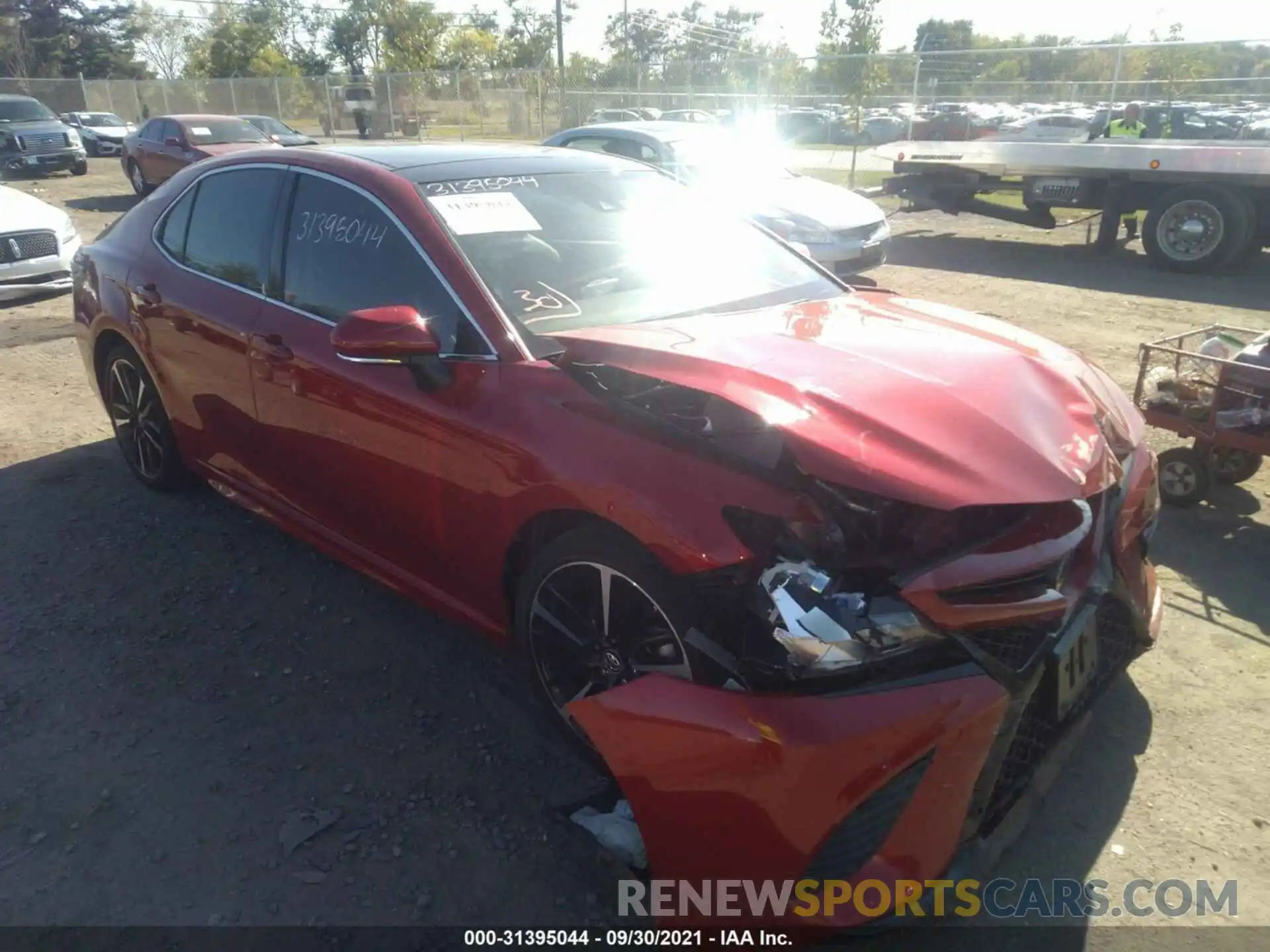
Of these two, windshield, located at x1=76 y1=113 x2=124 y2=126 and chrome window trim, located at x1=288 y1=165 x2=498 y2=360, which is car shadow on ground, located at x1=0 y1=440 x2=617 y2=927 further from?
windshield, located at x1=76 y1=113 x2=124 y2=126

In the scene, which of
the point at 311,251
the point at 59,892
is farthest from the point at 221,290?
the point at 59,892

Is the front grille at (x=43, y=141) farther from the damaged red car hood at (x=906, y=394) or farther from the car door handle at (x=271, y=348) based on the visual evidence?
the damaged red car hood at (x=906, y=394)

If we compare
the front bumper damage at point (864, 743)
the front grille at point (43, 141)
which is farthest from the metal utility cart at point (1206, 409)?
the front grille at point (43, 141)

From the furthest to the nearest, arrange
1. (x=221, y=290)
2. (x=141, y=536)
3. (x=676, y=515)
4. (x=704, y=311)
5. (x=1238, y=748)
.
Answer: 1. (x=141, y=536)
2. (x=221, y=290)
3. (x=704, y=311)
4. (x=1238, y=748)
5. (x=676, y=515)

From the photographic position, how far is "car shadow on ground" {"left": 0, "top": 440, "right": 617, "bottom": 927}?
2496 millimetres

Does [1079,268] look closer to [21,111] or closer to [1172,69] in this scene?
[1172,69]

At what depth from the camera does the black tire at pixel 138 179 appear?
17531 millimetres

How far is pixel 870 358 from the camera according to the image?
8.92 ft

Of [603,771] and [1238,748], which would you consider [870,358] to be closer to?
[603,771]

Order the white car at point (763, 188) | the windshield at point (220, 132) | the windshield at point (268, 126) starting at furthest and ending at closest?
1. the windshield at point (268, 126)
2. the windshield at point (220, 132)
3. the white car at point (763, 188)

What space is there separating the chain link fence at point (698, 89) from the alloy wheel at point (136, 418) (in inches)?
623

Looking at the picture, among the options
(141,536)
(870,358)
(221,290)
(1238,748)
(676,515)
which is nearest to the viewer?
(676,515)

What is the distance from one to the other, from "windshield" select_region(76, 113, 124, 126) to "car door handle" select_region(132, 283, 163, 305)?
99.0 feet

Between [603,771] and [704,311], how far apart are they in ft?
5.03
